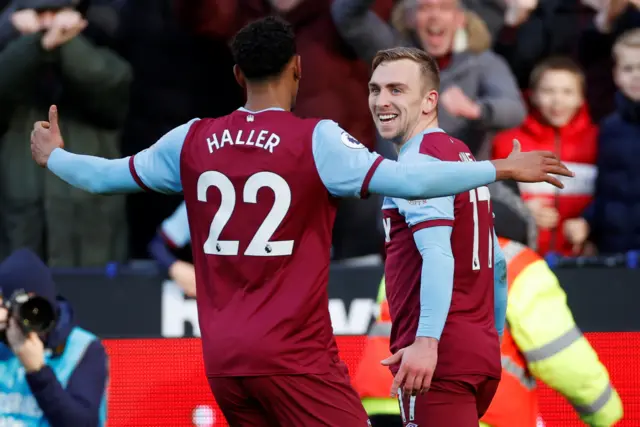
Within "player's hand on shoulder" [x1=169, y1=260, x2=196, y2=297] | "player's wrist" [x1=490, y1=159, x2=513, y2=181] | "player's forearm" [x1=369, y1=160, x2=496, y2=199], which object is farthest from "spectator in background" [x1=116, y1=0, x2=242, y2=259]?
"player's wrist" [x1=490, y1=159, x2=513, y2=181]

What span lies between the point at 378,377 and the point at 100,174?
4.43 ft

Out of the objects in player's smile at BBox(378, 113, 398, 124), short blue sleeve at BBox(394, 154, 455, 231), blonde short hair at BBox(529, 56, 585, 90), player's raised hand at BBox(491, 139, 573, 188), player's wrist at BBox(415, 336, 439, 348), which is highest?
blonde short hair at BBox(529, 56, 585, 90)

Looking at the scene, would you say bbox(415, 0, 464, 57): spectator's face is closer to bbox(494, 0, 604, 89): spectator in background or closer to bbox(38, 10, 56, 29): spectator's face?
bbox(494, 0, 604, 89): spectator in background

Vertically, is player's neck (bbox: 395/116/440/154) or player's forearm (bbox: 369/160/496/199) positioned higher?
player's neck (bbox: 395/116/440/154)

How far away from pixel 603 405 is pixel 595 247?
2363 mm

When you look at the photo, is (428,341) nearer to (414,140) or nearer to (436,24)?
(414,140)

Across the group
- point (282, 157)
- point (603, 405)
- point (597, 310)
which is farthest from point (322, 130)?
point (597, 310)

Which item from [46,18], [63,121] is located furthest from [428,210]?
[46,18]

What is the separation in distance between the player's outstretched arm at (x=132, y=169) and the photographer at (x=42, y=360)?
3.55 ft

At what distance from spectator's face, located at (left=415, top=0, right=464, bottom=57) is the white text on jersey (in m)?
3.12

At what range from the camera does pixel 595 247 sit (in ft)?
23.8

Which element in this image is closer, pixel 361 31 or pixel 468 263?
pixel 468 263

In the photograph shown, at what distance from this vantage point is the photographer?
5.19 metres

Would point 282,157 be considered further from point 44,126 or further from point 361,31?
point 361,31
